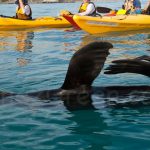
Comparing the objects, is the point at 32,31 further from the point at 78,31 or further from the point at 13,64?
the point at 13,64

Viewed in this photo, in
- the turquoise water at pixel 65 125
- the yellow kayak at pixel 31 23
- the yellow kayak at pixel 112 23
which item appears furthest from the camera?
the yellow kayak at pixel 31 23

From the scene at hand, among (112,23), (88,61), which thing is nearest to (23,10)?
(112,23)

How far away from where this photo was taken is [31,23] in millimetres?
21469

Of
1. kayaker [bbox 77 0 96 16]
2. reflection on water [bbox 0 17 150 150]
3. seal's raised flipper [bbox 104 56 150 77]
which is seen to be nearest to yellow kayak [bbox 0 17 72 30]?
kayaker [bbox 77 0 96 16]

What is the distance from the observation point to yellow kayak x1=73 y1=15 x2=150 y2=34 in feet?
58.4

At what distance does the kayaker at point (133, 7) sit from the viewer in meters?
20.0

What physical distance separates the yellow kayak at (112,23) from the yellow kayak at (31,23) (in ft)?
12.0

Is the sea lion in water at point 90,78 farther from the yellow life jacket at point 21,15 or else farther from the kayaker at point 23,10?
the yellow life jacket at point 21,15

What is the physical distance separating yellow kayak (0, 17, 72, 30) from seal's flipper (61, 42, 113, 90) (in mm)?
16150

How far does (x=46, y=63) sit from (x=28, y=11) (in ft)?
36.2

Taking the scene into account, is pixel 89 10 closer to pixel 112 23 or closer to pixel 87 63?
pixel 112 23

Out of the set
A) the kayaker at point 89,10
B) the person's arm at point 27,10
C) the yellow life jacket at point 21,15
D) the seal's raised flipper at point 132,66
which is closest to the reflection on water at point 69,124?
the seal's raised flipper at point 132,66

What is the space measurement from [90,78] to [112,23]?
12977 millimetres

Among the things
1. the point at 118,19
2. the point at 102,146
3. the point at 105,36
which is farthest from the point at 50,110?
the point at 118,19
